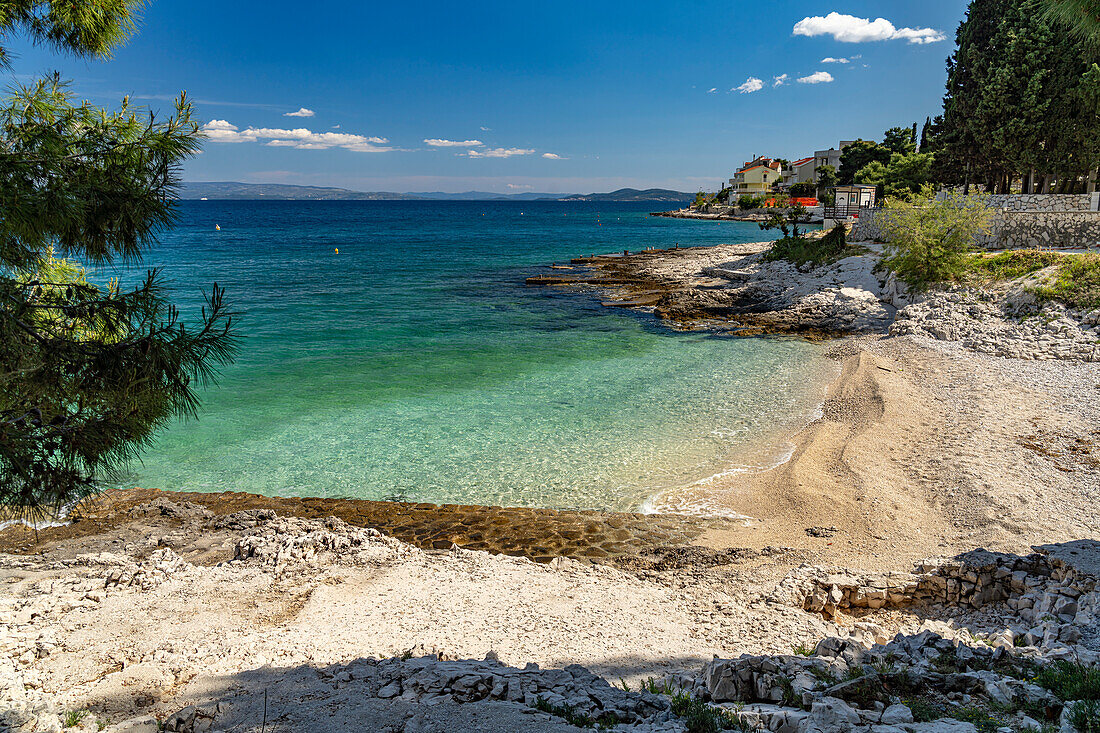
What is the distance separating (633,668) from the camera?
692cm

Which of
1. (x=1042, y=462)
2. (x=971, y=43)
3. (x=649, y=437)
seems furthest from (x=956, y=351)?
(x=971, y=43)

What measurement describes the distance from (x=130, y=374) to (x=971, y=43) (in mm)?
44715

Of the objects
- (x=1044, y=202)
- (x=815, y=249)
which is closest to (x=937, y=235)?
(x=1044, y=202)

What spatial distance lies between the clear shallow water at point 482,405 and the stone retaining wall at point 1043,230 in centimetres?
1461

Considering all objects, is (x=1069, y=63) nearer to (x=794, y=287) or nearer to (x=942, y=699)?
(x=794, y=287)

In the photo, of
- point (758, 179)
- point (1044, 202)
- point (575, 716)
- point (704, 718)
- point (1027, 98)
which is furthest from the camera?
point (758, 179)

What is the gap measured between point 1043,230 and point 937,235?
7.80 metres

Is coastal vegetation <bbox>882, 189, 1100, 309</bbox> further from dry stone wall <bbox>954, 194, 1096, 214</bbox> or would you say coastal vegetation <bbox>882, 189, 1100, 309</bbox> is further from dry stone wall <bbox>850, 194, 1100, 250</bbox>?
dry stone wall <bbox>954, 194, 1096, 214</bbox>

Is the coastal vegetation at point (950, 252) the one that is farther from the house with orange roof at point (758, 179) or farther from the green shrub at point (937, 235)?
the house with orange roof at point (758, 179)

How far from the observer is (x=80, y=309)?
4879 mm

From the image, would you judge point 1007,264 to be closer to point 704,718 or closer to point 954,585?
point 954,585

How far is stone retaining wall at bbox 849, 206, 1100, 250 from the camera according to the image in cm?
2844

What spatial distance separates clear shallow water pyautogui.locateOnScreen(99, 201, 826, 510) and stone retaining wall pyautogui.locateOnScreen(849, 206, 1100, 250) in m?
14.6

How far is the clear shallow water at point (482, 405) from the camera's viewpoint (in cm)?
1370
